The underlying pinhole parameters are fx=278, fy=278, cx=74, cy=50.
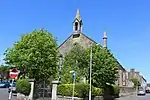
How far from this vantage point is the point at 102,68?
36.8 meters

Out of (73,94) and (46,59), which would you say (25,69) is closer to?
(46,59)

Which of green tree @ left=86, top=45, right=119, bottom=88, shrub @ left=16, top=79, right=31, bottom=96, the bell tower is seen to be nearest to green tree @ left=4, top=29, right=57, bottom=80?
green tree @ left=86, top=45, right=119, bottom=88

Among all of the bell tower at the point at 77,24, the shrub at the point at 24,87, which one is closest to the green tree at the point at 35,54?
the shrub at the point at 24,87

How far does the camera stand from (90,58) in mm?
36469

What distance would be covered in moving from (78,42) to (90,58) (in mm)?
27581

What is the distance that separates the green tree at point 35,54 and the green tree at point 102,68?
5.46 metres

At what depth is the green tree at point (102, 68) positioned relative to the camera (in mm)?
36781

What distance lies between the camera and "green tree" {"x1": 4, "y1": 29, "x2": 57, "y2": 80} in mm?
36597

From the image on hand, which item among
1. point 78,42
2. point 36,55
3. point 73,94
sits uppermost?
point 78,42

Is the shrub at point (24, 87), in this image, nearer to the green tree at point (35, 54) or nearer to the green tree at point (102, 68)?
the green tree at point (35, 54)

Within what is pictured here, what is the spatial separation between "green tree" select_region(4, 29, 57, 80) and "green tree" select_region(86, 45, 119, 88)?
546 centimetres

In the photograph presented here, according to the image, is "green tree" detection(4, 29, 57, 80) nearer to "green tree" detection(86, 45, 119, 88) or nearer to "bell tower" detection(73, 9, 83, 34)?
"green tree" detection(86, 45, 119, 88)

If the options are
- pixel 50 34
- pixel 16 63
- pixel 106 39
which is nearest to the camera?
A: pixel 16 63

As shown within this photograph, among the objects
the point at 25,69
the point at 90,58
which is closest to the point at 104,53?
the point at 90,58
